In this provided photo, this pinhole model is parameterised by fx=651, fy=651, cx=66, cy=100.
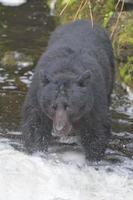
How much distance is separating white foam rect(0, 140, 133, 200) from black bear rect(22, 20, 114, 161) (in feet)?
0.69

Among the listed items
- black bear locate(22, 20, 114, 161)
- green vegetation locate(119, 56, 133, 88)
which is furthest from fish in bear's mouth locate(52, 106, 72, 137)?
green vegetation locate(119, 56, 133, 88)

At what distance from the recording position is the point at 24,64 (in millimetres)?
10930

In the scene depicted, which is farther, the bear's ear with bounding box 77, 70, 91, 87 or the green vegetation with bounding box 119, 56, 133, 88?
the green vegetation with bounding box 119, 56, 133, 88

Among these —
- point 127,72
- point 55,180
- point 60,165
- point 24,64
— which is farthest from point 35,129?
point 24,64

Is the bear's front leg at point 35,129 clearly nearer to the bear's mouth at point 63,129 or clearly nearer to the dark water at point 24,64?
the bear's mouth at point 63,129

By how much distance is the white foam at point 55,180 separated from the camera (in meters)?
6.71

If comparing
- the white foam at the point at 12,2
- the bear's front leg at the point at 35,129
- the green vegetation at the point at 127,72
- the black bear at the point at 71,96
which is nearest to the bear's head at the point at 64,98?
the black bear at the point at 71,96

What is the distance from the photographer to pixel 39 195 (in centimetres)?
670

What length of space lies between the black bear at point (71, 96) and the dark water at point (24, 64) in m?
0.64

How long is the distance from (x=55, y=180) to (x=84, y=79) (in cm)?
115

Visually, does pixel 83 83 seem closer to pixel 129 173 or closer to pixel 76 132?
pixel 76 132

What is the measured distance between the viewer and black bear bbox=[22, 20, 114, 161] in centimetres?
648

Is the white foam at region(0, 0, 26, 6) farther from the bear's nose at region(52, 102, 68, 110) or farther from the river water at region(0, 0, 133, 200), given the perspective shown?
the bear's nose at region(52, 102, 68, 110)

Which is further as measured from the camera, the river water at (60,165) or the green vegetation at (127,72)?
the green vegetation at (127,72)
